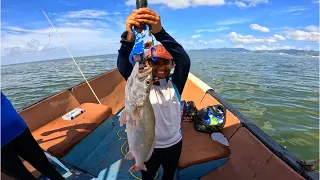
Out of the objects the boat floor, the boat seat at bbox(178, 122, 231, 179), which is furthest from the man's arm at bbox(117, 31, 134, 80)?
the boat floor

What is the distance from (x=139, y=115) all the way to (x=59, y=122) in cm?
329

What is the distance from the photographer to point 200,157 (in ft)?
10.4

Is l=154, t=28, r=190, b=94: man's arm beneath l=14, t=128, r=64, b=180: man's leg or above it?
above

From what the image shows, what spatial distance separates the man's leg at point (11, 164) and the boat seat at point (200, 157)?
2.05 m

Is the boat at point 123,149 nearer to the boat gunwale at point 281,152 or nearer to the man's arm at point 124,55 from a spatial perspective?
the boat gunwale at point 281,152

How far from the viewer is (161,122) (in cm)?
225

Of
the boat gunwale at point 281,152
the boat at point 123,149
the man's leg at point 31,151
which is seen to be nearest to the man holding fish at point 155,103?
the boat at point 123,149

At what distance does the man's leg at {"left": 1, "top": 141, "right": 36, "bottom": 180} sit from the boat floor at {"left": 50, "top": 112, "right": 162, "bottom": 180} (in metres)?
1.40

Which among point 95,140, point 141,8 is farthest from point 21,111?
point 141,8

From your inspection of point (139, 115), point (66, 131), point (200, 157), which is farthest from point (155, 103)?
point (66, 131)

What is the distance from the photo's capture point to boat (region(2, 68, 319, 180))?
3059mm

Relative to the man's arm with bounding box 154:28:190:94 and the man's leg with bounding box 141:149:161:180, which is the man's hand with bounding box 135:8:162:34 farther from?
the man's leg with bounding box 141:149:161:180

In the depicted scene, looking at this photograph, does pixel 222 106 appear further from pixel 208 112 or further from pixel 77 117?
pixel 77 117

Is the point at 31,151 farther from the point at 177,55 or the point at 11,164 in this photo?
the point at 177,55
